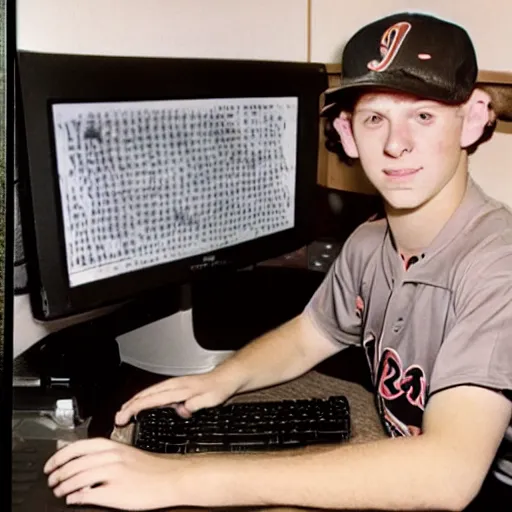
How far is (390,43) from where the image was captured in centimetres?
74

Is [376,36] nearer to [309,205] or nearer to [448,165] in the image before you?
[448,165]

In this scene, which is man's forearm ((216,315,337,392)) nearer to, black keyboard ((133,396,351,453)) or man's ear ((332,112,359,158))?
black keyboard ((133,396,351,453))

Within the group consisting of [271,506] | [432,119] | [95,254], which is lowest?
[271,506]

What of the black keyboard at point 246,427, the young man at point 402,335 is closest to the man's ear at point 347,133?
the young man at point 402,335

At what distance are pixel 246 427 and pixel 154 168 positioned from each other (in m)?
0.25

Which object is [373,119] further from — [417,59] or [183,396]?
[183,396]

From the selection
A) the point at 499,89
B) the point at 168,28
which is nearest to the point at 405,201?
the point at 499,89

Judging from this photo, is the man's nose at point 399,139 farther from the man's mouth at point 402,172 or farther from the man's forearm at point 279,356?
the man's forearm at point 279,356

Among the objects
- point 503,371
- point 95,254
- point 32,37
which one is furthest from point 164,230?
point 503,371

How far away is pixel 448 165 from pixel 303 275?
1.21ft

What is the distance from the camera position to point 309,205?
1.01 m

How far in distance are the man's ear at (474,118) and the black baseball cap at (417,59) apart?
0.8 inches

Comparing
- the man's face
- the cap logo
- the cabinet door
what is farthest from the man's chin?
the cabinet door

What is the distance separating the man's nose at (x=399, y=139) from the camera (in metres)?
0.75
